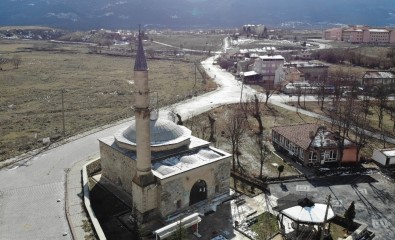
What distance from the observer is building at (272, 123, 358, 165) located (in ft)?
121

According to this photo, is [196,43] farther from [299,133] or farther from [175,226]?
[175,226]

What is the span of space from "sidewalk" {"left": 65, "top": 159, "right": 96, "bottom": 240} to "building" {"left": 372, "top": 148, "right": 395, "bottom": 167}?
91.9 feet

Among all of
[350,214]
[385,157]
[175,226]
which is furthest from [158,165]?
[385,157]

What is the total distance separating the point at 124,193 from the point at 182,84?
165 ft

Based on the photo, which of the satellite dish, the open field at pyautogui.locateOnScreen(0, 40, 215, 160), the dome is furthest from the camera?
the open field at pyautogui.locateOnScreen(0, 40, 215, 160)

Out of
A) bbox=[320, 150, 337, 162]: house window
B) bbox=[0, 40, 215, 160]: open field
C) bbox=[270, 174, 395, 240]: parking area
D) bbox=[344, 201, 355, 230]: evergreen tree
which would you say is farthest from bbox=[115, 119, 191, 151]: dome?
bbox=[0, 40, 215, 160]: open field

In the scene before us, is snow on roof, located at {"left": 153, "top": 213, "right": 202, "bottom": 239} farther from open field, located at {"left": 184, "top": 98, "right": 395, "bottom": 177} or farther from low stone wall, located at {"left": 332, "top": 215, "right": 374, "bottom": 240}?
open field, located at {"left": 184, "top": 98, "right": 395, "bottom": 177}

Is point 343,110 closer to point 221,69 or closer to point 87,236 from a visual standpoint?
point 87,236

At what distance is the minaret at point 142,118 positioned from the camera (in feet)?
81.8

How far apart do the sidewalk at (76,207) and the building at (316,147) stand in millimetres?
20718

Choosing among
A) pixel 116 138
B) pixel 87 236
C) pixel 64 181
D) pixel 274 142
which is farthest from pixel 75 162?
pixel 274 142

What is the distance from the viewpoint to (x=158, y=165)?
28.1 meters

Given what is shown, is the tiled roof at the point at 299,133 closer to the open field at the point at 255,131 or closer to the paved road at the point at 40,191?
the open field at the point at 255,131

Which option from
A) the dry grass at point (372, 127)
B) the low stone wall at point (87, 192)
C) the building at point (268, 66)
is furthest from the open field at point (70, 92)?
the dry grass at point (372, 127)
